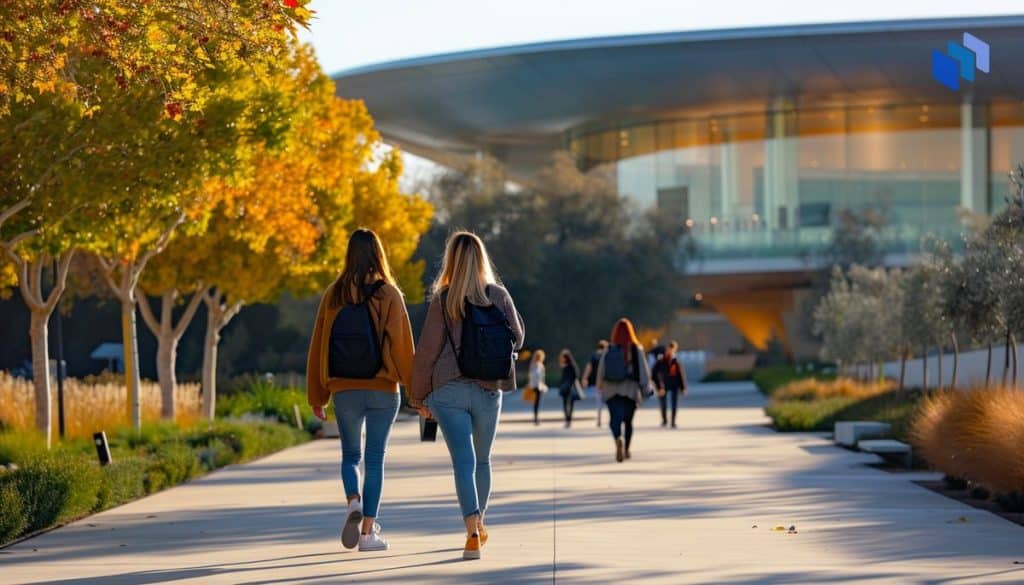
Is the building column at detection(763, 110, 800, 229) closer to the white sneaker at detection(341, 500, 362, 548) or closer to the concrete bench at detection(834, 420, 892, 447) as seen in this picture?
the concrete bench at detection(834, 420, 892, 447)

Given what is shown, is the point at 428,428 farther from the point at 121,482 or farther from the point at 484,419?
the point at 121,482

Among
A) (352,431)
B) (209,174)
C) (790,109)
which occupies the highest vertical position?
(790,109)

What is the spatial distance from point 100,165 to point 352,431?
6.82 metres

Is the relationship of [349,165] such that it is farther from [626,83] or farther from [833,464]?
[626,83]

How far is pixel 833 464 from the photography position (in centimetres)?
2220

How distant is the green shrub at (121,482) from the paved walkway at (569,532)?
222 millimetres

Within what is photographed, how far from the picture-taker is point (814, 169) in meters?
81.4

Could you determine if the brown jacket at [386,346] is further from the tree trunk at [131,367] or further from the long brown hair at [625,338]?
the tree trunk at [131,367]

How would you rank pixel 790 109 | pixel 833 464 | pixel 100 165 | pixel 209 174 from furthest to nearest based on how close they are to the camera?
pixel 790 109 < pixel 833 464 < pixel 209 174 < pixel 100 165

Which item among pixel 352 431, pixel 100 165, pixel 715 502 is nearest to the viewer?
pixel 352 431

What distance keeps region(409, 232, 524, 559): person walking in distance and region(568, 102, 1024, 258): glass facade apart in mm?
68784

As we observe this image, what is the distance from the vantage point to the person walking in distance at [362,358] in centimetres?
1123

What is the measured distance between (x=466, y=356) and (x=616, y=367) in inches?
439

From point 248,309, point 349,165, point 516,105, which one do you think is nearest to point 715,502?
point 349,165
